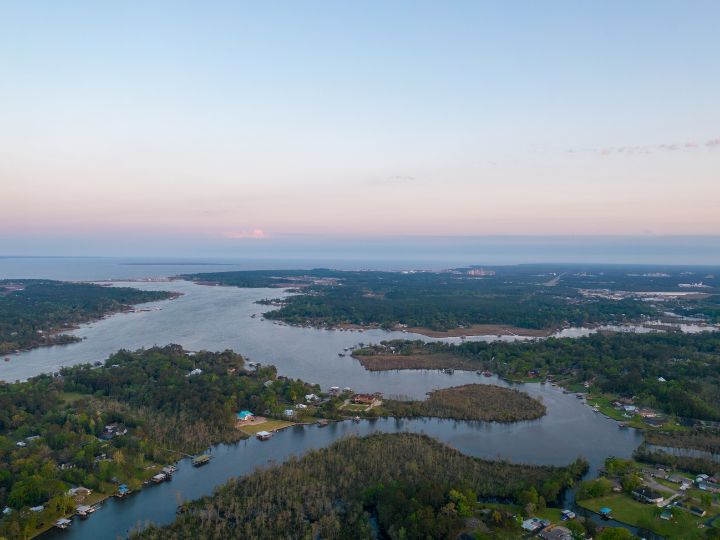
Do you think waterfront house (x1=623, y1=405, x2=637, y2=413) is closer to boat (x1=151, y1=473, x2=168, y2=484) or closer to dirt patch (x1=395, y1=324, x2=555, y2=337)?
boat (x1=151, y1=473, x2=168, y2=484)

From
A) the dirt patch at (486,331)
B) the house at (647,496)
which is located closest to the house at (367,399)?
the house at (647,496)

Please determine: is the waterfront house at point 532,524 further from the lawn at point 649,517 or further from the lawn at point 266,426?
the lawn at point 266,426

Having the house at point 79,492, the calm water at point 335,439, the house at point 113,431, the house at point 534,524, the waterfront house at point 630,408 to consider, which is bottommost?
the calm water at point 335,439

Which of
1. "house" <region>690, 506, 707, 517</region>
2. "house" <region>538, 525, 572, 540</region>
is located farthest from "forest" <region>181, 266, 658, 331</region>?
"house" <region>538, 525, 572, 540</region>

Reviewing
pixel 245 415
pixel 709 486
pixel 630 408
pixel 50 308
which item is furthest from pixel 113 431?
pixel 50 308

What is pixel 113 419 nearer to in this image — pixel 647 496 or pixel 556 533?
pixel 556 533

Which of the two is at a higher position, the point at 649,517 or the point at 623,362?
the point at 623,362

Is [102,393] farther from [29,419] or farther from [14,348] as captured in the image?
[14,348]
